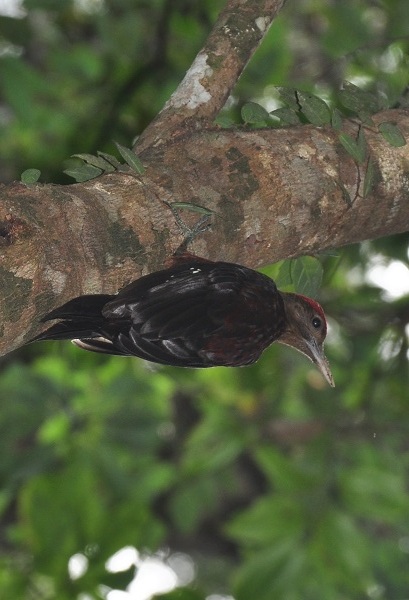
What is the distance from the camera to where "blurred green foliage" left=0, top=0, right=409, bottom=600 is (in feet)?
15.6

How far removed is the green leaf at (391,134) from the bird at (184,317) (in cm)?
64

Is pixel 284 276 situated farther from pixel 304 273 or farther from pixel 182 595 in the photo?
pixel 182 595

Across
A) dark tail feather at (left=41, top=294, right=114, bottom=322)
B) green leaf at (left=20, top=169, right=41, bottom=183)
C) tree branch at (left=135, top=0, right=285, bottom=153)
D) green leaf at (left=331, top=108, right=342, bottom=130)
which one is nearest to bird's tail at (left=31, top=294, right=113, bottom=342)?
dark tail feather at (left=41, top=294, right=114, bottom=322)

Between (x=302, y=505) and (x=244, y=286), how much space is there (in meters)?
2.29

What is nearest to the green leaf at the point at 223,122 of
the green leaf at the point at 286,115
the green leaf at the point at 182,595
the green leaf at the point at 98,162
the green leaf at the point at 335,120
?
the green leaf at the point at 286,115

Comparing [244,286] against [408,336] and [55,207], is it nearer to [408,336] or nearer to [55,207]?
[55,207]

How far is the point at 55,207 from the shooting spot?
8.21 ft

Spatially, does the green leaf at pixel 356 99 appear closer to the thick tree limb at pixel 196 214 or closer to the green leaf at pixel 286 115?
the thick tree limb at pixel 196 214

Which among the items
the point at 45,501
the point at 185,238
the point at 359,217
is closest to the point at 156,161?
the point at 185,238

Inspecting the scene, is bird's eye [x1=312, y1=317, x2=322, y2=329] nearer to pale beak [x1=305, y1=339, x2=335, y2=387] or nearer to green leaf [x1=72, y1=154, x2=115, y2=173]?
pale beak [x1=305, y1=339, x2=335, y2=387]

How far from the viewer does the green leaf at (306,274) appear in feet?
10.9

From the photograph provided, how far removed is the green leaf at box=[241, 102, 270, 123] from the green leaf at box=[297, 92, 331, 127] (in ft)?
0.44

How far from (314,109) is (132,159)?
738mm

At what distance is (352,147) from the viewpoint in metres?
3.05
